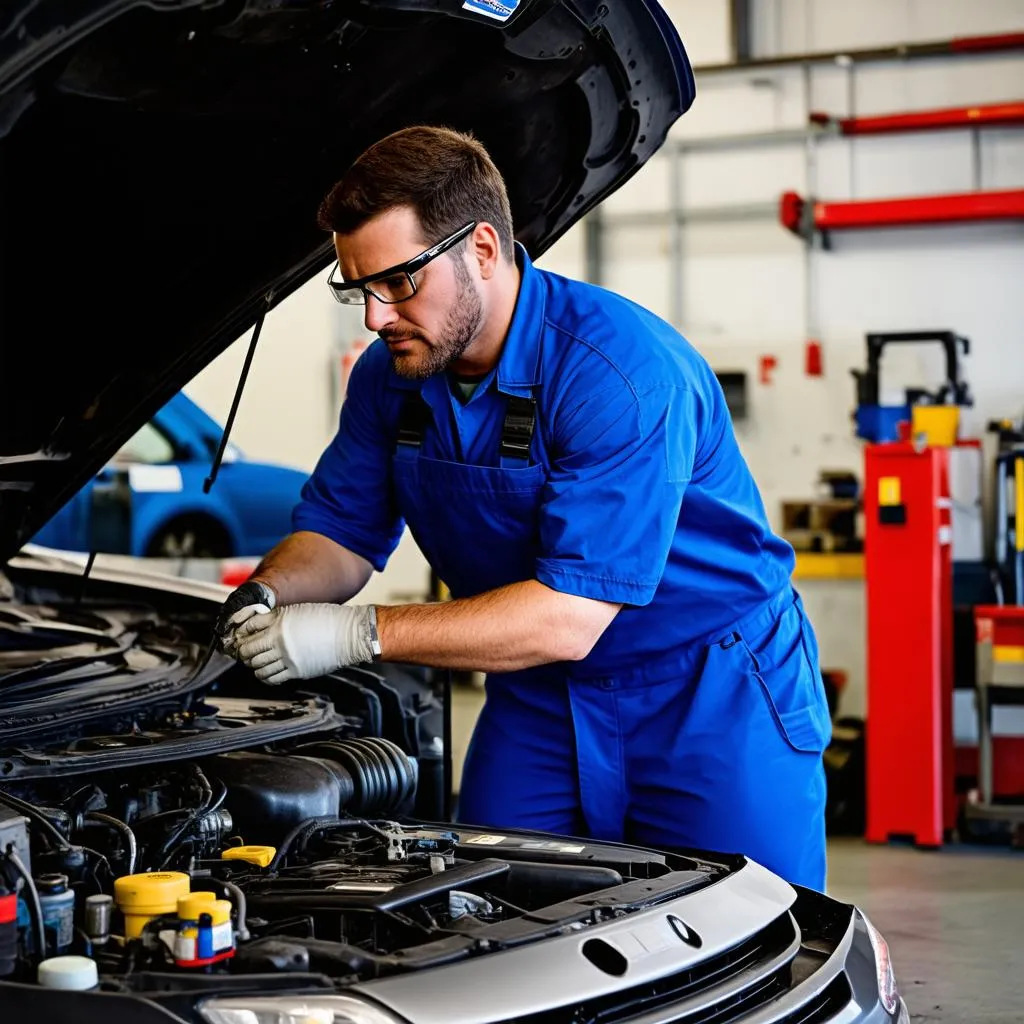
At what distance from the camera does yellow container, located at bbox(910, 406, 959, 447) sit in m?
5.28

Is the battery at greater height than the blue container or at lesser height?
lesser

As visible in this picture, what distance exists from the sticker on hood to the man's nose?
14.5 inches

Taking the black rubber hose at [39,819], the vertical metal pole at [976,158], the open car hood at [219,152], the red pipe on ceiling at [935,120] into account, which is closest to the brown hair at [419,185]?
the open car hood at [219,152]

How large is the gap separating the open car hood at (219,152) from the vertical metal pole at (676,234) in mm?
4942

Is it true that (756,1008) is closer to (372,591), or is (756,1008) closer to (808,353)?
(808,353)

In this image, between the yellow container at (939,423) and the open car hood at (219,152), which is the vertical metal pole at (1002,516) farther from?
the open car hood at (219,152)

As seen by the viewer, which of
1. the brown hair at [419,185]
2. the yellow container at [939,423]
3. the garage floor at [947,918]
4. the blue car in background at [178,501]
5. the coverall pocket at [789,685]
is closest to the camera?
the brown hair at [419,185]

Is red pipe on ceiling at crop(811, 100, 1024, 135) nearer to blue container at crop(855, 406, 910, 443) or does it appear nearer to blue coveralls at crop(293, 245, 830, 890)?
blue container at crop(855, 406, 910, 443)

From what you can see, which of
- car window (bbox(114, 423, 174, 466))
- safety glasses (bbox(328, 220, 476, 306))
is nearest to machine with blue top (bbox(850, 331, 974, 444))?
car window (bbox(114, 423, 174, 466))

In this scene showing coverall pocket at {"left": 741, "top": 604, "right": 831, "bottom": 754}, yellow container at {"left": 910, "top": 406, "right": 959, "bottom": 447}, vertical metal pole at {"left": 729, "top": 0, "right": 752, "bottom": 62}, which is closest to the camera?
coverall pocket at {"left": 741, "top": 604, "right": 831, "bottom": 754}

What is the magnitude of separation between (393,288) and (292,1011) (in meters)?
0.93

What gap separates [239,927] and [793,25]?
637cm

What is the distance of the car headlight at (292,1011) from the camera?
1.25 metres

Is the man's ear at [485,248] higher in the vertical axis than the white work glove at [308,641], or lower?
higher
